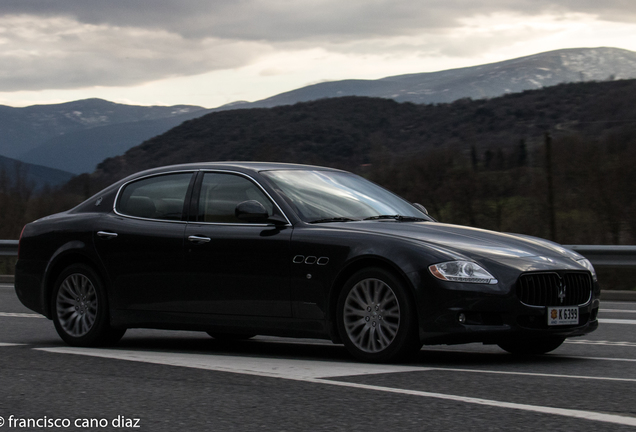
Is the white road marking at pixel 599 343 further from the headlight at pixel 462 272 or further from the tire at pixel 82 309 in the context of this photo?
the tire at pixel 82 309

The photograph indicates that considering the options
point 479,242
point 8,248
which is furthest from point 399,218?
point 8,248

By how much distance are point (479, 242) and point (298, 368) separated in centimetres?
159

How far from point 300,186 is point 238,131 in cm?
6147

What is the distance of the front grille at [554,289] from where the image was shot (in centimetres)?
620

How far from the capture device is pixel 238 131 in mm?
68125

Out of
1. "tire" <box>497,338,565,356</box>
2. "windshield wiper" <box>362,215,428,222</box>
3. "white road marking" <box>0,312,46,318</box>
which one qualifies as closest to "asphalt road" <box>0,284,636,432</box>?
Answer: "tire" <box>497,338,565,356</box>

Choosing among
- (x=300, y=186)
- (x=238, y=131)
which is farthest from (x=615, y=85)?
(x=300, y=186)

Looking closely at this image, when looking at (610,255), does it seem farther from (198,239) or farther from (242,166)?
(198,239)

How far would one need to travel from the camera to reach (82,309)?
26.0 ft

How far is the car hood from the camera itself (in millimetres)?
6273

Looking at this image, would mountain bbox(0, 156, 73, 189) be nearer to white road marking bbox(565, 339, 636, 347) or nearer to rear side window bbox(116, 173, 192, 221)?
rear side window bbox(116, 173, 192, 221)

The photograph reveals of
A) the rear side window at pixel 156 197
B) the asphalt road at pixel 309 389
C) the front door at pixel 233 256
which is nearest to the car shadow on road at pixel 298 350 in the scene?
the asphalt road at pixel 309 389

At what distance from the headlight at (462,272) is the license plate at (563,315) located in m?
0.53

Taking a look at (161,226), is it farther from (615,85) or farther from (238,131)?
(238,131)
